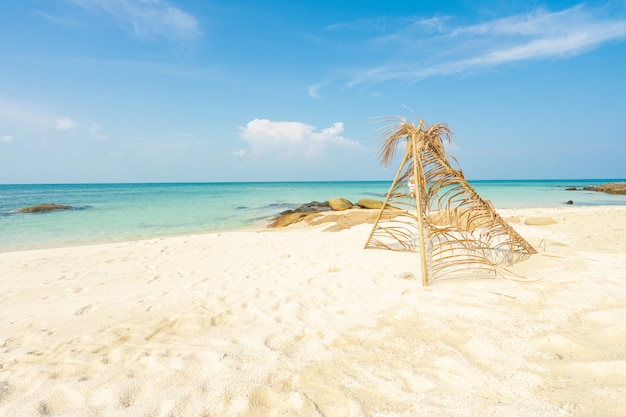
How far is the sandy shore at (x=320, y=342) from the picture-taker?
1.79 m

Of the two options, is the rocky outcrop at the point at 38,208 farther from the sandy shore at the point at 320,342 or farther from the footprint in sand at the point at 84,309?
the footprint in sand at the point at 84,309

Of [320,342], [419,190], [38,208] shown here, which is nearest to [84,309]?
[320,342]

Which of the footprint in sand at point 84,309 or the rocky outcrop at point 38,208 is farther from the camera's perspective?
the rocky outcrop at point 38,208

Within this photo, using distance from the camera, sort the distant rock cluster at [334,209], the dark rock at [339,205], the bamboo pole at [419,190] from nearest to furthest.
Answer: the bamboo pole at [419,190] < the distant rock cluster at [334,209] < the dark rock at [339,205]

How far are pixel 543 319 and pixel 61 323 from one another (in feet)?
15.3

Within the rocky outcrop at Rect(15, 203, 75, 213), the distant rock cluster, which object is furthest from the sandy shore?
the rocky outcrop at Rect(15, 203, 75, 213)

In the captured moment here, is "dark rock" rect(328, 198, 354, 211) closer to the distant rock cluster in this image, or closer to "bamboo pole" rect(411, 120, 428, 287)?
the distant rock cluster

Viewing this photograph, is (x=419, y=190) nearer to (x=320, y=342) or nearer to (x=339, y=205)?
(x=320, y=342)

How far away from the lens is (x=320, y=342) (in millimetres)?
2492

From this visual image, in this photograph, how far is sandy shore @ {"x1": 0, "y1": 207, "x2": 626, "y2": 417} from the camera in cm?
179

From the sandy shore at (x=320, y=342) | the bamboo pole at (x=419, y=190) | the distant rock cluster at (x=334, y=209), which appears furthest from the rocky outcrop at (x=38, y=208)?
the bamboo pole at (x=419, y=190)

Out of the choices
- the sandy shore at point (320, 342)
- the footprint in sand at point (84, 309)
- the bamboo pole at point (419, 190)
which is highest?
the bamboo pole at point (419, 190)

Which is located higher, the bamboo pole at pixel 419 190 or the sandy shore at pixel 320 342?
the bamboo pole at pixel 419 190

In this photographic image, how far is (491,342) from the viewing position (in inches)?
92.8
